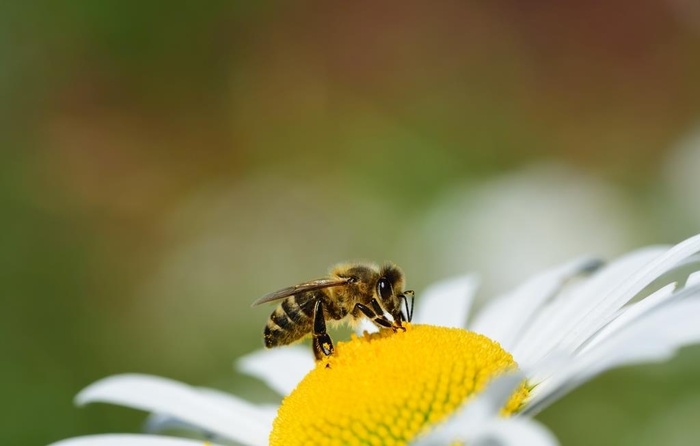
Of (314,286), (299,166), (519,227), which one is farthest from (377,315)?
(299,166)

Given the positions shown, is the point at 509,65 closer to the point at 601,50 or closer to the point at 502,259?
the point at 601,50

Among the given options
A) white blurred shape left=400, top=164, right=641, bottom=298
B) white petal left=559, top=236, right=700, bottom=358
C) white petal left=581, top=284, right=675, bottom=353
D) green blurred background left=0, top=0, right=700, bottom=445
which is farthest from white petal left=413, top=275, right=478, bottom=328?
white blurred shape left=400, top=164, right=641, bottom=298

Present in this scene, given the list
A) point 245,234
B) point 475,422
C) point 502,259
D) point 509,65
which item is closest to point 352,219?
point 245,234

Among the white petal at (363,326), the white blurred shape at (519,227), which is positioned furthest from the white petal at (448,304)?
the white blurred shape at (519,227)

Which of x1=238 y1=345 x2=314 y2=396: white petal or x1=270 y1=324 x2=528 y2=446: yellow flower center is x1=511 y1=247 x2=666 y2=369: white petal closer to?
x1=270 y1=324 x2=528 y2=446: yellow flower center

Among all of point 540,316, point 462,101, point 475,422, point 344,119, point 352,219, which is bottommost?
point 475,422

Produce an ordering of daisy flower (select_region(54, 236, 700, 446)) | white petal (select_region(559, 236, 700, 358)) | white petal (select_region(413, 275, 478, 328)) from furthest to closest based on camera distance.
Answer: white petal (select_region(413, 275, 478, 328)) < white petal (select_region(559, 236, 700, 358)) < daisy flower (select_region(54, 236, 700, 446))

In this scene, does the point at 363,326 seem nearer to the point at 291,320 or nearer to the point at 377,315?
the point at 291,320
